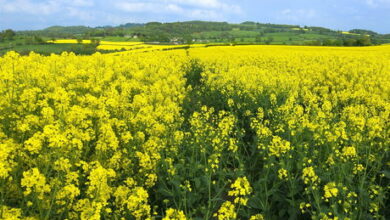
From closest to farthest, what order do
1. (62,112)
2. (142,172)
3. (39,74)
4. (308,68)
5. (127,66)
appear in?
(142,172) → (62,112) → (39,74) → (127,66) → (308,68)

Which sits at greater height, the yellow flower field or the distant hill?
the distant hill

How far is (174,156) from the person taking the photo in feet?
16.6

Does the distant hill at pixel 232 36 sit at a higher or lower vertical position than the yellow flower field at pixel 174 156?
higher

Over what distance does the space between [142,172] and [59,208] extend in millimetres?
1181

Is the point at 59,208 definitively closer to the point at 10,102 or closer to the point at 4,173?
the point at 4,173

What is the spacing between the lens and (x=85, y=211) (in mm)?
3021

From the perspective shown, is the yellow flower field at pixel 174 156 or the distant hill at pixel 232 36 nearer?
the yellow flower field at pixel 174 156

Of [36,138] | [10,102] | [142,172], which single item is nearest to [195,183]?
[142,172]

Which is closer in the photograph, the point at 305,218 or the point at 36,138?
the point at 36,138

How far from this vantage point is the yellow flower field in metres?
3.32

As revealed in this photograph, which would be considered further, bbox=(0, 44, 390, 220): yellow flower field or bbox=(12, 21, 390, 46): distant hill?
bbox=(12, 21, 390, 46): distant hill

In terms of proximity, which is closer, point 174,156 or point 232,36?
point 174,156

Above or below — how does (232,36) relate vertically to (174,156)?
above

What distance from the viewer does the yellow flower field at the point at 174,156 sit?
3324 millimetres
